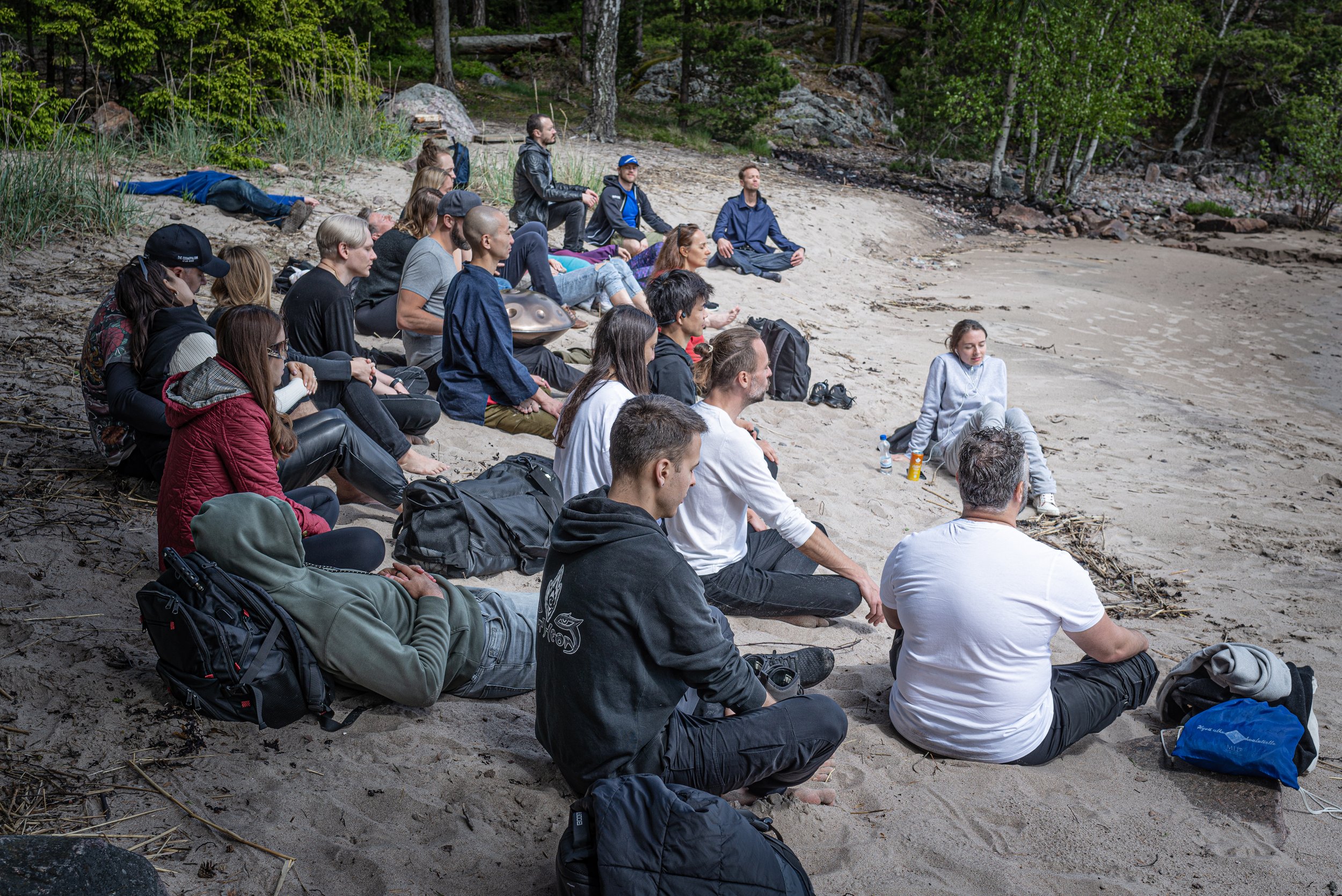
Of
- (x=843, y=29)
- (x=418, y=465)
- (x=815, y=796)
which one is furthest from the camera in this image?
(x=843, y=29)

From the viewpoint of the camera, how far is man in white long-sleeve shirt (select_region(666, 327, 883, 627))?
3.83 meters

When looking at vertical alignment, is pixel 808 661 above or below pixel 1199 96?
below

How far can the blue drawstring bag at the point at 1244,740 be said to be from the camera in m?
3.08

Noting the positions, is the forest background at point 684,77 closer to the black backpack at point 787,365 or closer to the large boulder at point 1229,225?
the large boulder at point 1229,225

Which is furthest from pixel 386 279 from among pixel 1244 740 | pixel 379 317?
pixel 1244 740

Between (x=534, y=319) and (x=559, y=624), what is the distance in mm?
4383

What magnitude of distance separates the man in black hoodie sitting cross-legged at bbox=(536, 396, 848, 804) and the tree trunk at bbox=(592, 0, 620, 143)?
15.5 metres

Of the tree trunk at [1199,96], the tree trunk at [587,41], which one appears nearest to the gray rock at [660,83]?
the tree trunk at [587,41]

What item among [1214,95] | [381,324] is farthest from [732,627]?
[1214,95]

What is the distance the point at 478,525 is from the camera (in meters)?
4.27

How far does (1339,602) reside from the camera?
15.6ft

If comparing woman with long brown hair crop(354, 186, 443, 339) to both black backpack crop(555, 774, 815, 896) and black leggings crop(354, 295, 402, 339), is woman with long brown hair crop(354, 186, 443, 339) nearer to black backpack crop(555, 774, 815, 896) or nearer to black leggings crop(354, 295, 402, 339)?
black leggings crop(354, 295, 402, 339)

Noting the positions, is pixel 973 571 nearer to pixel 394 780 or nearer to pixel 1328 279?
pixel 394 780

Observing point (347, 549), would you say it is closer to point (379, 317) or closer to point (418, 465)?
point (418, 465)
